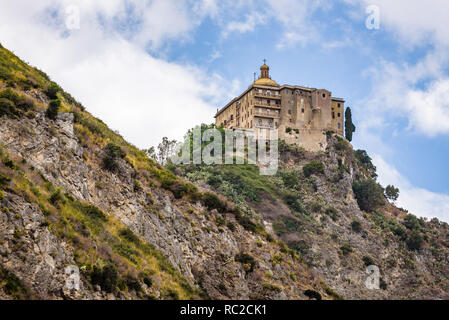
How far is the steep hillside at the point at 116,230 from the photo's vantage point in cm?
2478

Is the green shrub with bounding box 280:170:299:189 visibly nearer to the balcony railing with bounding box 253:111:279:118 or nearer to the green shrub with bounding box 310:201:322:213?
the green shrub with bounding box 310:201:322:213

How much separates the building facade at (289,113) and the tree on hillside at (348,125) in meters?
3.86

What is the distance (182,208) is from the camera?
45.8 metres

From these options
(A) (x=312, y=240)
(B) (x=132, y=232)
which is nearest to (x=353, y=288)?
(A) (x=312, y=240)

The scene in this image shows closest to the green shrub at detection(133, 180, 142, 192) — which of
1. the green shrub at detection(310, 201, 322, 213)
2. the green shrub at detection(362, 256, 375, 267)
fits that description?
the green shrub at detection(362, 256, 375, 267)

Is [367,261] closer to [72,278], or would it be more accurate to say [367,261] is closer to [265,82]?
[265,82]

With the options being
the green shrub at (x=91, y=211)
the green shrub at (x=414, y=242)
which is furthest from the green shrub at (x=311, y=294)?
the green shrub at (x=414, y=242)

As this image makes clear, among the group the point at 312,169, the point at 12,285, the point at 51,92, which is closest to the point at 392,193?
the point at 312,169

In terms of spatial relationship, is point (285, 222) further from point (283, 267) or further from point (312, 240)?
point (283, 267)

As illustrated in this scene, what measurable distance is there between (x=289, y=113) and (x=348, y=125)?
50.1 ft

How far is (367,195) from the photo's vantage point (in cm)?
10100

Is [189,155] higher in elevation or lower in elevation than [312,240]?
higher
